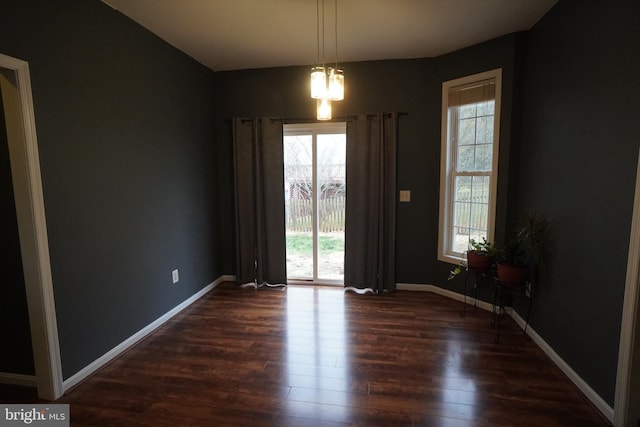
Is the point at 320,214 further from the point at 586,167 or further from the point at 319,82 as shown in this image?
the point at 586,167

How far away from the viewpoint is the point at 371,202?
3.83m

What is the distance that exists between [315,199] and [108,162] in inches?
87.8

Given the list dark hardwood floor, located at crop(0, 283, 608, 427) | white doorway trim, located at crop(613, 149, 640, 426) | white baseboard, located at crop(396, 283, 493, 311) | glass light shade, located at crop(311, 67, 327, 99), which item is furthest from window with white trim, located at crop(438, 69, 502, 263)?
glass light shade, located at crop(311, 67, 327, 99)

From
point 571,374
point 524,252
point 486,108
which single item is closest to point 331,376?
point 571,374

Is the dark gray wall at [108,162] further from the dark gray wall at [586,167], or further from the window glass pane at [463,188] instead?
the dark gray wall at [586,167]

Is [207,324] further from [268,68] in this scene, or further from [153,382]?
[268,68]

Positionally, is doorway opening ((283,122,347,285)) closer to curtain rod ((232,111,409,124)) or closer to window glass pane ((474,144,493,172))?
curtain rod ((232,111,409,124))

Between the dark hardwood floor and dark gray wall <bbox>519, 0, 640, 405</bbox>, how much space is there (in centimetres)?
41

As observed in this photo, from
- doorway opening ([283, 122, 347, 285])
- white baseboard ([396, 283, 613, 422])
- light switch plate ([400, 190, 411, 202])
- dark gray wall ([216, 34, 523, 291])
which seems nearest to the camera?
white baseboard ([396, 283, 613, 422])

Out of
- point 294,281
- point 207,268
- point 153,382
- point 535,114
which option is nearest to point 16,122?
point 153,382

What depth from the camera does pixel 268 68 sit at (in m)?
3.92

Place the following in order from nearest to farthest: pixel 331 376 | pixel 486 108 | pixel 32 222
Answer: pixel 32 222 < pixel 331 376 < pixel 486 108

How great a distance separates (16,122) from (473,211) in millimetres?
3795

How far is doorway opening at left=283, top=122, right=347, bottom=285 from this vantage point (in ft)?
13.0
